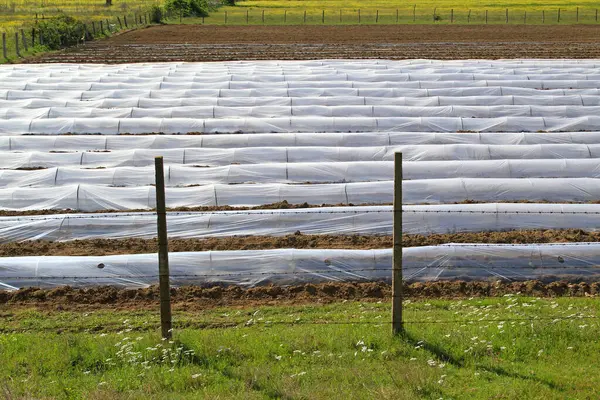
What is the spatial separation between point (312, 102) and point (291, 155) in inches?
181

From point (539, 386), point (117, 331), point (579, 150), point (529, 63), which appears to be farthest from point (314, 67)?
point (539, 386)

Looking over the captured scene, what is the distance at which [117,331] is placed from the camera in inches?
287

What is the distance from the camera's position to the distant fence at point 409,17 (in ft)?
157

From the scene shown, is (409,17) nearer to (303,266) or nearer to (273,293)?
(303,266)

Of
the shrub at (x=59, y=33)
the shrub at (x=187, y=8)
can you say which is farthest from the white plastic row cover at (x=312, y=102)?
the shrub at (x=187, y=8)

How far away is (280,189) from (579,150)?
19.0 feet

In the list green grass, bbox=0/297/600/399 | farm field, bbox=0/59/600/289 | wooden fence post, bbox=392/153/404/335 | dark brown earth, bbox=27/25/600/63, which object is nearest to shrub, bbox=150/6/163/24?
dark brown earth, bbox=27/25/600/63

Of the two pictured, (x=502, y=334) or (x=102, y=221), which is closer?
(x=502, y=334)

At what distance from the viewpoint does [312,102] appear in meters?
18.2

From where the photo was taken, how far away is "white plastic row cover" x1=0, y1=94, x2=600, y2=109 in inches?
715

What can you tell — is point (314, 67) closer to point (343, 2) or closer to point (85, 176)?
point (85, 176)

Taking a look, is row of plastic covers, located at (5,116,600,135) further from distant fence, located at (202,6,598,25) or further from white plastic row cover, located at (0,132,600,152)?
distant fence, located at (202,6,598,25)

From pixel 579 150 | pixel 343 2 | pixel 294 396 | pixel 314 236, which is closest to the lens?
pixel 294 396

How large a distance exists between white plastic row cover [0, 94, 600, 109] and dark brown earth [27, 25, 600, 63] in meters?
9.53
